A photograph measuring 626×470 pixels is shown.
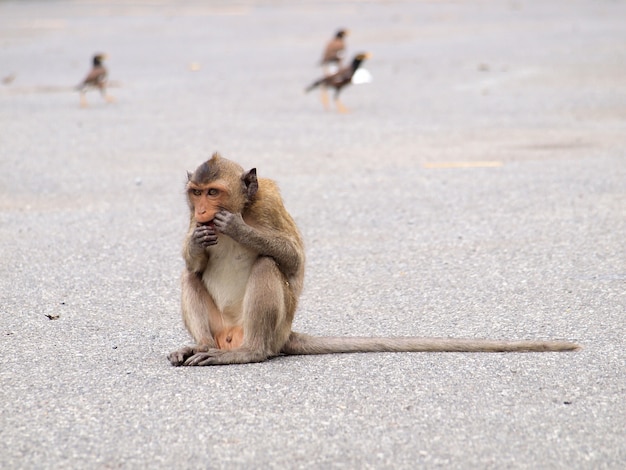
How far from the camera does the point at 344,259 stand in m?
7.08

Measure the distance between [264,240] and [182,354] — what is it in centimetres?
65

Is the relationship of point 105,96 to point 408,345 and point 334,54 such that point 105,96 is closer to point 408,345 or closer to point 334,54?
point 334,54

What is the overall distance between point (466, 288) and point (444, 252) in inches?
34.2

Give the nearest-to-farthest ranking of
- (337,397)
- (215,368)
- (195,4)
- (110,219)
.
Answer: (337,397)
(215,368)
(110,219)
(195,4)

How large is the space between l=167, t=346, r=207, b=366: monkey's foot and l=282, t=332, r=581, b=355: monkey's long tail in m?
0.44

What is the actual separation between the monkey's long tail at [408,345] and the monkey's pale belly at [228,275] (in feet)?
1.07

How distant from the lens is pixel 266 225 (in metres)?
4.96

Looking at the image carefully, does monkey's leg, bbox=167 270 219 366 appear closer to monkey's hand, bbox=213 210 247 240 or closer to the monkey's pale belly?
the monkey's pale belly

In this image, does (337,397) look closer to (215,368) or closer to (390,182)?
(215,368)

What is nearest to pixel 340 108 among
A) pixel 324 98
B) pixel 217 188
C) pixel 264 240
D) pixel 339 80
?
pixel 324 98

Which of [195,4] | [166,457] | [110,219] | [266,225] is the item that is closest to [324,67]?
[110,219]

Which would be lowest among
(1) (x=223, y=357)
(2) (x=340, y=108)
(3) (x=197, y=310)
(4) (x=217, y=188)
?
(1) (x=223, y=357)

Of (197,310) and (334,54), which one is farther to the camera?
(334,54)

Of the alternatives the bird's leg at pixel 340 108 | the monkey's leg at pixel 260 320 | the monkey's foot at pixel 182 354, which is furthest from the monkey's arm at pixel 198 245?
the bird's leg at pixel 340 108
